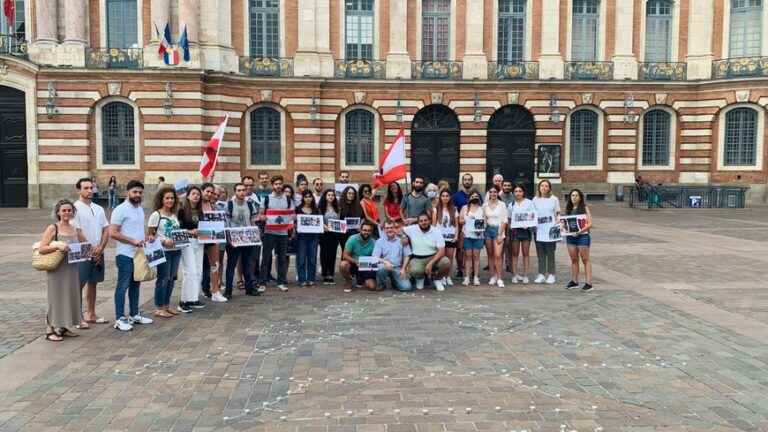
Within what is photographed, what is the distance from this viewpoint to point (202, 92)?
29891 mm

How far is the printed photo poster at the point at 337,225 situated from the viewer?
1228cm

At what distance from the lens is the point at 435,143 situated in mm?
33438

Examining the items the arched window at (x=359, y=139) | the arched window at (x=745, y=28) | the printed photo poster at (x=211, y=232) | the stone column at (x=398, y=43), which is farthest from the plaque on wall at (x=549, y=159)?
the printed photo poster at (x=211, y=232)

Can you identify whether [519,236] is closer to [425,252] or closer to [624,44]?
[425,252]

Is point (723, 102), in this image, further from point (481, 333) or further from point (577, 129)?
point (481, 333)

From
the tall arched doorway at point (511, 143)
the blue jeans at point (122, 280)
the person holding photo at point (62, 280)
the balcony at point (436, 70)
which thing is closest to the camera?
the person holding photo at point (62, 280)

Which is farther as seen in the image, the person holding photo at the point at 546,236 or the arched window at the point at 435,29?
the arched window at the point at 435,29

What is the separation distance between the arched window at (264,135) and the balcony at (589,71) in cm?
1467

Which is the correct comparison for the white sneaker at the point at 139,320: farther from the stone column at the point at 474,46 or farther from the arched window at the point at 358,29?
the stone column at the point at 474,46

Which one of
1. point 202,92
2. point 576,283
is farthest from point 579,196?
point 202,92

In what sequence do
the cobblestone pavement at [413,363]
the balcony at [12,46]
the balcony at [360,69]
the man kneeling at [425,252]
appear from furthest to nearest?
the balcony at [360,69]
the balcony at [12,46]
the man kneeling at [425,252]
the cobblestone pavement at [413,363]

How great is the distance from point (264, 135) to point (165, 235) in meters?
23.5

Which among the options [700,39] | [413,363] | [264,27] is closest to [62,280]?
[413,363]

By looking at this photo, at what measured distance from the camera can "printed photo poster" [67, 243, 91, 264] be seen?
8.30 metres
